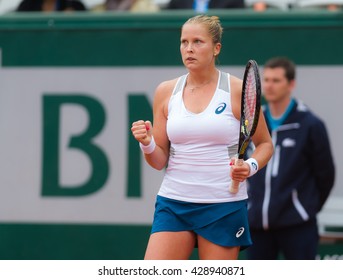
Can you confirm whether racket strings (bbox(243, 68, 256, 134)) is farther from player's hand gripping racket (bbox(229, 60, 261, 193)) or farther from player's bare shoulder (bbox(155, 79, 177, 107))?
player's bare shoulder (bbox(155, 79, 177, 107))

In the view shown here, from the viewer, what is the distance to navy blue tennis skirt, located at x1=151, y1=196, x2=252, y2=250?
200 inches

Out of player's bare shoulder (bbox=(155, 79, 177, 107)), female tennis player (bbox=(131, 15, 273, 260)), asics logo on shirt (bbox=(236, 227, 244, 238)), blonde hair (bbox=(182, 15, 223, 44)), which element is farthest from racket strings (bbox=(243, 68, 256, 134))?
asics logo on shirt (bbox=(236, 227, 244, 238))

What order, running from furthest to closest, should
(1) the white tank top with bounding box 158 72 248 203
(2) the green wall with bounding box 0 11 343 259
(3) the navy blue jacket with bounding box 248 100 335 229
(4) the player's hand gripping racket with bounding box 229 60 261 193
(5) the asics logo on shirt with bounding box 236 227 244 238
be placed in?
(2) the green wall with bounding box 0 11 343 259 < (3) the navy blue jacket with bounding box 248 100 335 229 < (5) the asics logo on shirt with bounding box 236 227 244 238 < (1) the white tank top with bounding box 158 72 248 203 < (4) the player's hand gripping racket with bounding box 229 60 261 193

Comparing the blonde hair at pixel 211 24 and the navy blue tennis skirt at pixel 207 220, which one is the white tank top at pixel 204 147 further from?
the blonde hair at pixel 211 24

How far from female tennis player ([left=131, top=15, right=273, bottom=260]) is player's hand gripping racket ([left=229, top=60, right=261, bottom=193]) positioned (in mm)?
137

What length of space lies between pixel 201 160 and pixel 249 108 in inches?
15.7

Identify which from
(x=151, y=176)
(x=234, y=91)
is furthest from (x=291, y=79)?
(x=234, y=91)

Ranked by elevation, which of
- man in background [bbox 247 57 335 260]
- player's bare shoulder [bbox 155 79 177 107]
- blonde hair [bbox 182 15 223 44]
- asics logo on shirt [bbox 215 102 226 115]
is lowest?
man in background [bbox 247 57 335 260]

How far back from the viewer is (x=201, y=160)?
16.8 feet

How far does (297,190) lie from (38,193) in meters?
2.14

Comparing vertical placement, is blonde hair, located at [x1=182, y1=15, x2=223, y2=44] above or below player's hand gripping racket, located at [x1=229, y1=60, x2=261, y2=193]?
above

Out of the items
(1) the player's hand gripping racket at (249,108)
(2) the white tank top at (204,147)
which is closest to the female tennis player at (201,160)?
(2) the white tank top at (204,147)

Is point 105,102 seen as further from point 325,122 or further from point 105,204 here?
point 325,122
